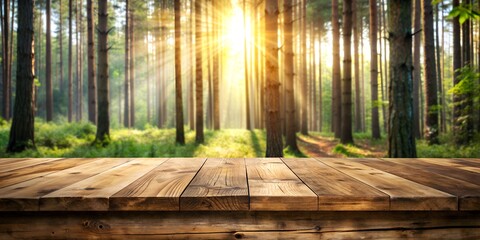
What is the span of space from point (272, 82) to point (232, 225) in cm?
610

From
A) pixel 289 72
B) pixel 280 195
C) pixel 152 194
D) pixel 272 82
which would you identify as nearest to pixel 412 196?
pixel 280 195

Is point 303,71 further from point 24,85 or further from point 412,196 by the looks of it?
point 412,196

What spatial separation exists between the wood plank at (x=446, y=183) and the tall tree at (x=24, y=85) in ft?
32.2

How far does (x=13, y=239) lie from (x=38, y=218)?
17cm

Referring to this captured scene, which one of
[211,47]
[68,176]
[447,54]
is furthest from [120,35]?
[447,54]

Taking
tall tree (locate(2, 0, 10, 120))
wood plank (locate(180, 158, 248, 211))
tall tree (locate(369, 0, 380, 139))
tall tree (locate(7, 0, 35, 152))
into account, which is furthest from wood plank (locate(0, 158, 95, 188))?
tall tree (locate(2, 0, 10, 120))

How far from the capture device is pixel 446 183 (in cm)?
179

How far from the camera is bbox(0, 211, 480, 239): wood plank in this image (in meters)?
1.52

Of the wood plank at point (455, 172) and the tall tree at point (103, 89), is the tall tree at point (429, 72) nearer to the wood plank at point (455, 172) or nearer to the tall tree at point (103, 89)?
the wood plank at point (455, 172)

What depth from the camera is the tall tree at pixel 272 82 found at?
24.0 ft

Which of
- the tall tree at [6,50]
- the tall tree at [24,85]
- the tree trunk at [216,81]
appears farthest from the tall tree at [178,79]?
the tall tree at [6,50]

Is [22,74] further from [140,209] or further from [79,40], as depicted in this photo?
[79,40]

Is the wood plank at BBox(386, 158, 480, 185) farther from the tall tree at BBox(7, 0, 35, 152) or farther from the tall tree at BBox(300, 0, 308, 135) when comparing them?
the tall tree at BBox(300, 0, 308, 135)

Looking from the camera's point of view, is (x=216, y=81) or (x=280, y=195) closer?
(x=280, y=195)
